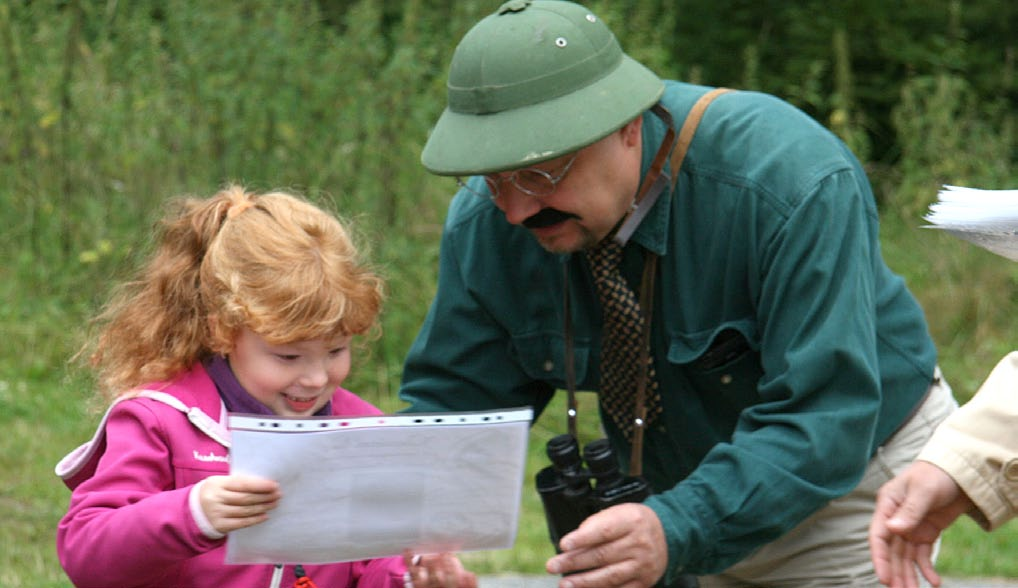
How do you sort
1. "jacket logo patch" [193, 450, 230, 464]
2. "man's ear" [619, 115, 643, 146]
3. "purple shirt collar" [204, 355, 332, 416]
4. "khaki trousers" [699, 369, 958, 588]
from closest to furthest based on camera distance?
"jacket logo patch" [193, 450, 230, 464] → "purple shirt collar" [204, 355, 332, 416] → "man's ear" [619, 115, 643, 146] → "khaki trousers" [699, 369, 958, 588]

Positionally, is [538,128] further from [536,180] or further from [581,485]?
[581,485]

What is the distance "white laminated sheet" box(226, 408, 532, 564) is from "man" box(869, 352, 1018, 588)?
69cm

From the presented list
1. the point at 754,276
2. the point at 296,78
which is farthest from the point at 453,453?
the point at 296,78

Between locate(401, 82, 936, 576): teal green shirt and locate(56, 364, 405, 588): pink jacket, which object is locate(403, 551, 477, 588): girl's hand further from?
locate(401, 82, 936, 576): teal green shirt

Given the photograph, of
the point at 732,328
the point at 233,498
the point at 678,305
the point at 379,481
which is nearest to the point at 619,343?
the point at 678,305

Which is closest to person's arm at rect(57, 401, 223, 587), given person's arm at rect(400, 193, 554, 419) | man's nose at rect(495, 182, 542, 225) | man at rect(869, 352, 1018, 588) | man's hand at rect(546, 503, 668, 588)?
man's hand at rect(546, 503, 668, 588)

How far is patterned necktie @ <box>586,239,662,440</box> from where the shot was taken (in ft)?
12.1

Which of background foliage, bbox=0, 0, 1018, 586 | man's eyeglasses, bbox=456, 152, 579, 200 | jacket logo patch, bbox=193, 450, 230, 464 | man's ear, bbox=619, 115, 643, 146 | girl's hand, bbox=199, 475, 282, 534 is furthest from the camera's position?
background foliage, bbox=0, 0, 1018, 586

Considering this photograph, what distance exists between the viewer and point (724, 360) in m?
3.63

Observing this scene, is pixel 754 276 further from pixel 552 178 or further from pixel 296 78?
pixel 296 78

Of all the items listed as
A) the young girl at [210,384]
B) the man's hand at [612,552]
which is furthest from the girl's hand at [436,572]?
the man's hand at [612,552]

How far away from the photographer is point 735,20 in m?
13.1

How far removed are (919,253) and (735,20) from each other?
16.7 ft

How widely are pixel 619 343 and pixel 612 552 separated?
0.76 m
